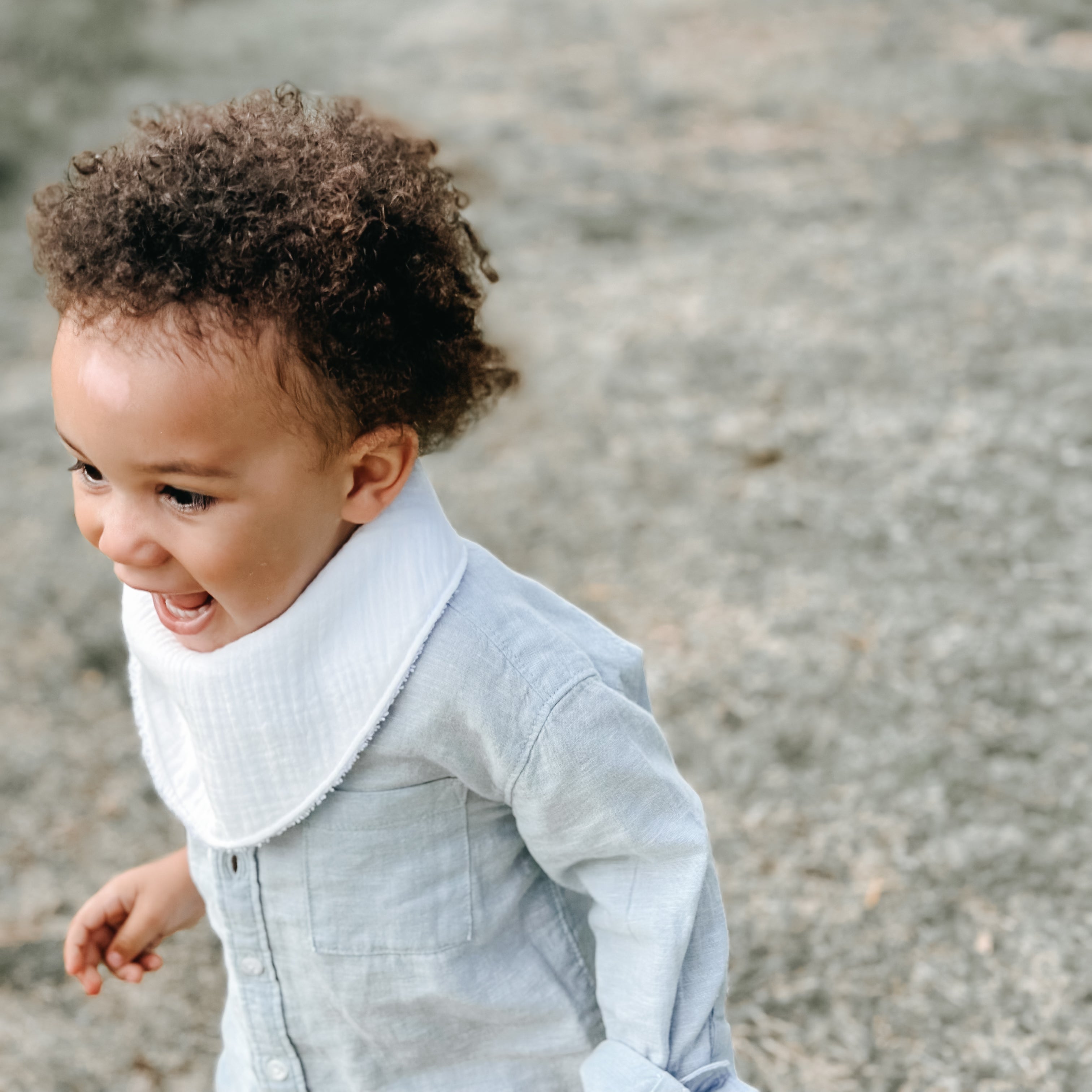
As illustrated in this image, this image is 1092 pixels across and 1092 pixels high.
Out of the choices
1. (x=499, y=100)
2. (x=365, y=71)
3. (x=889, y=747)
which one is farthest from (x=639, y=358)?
(x=365, y=71)

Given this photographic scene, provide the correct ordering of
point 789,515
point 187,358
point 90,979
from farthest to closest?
point 789,515 < point 90,979 < point 187,358

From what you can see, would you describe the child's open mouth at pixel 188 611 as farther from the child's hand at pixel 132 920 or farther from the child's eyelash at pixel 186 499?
the child's hand at pixel 132 920

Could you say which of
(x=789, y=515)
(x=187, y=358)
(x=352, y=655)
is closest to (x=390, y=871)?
(x=352, y=655)

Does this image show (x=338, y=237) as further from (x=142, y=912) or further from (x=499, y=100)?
(x=499, y=100)

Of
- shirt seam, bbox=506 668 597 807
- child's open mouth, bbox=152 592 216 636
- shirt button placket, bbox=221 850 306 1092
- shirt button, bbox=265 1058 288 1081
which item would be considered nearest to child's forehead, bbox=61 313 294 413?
child's open mouth, bbox=152 592 216 636

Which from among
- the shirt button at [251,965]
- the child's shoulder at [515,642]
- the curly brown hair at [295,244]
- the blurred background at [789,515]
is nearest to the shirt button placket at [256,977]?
the shirt button at [251,965]

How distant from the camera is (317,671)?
1.02 meters

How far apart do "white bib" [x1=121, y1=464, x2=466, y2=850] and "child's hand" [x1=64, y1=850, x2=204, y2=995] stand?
12.7 inches

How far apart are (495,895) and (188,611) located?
375mm

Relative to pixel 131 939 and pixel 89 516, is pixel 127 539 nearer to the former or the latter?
pixel 89 516

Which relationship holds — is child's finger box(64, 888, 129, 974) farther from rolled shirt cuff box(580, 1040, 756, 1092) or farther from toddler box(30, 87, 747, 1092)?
rolled shirt cuff box(580, 1040, 756, 1092)

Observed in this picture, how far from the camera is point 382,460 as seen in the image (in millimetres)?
1009

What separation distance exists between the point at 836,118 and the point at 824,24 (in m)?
1.28

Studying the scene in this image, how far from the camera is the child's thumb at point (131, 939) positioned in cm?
133
